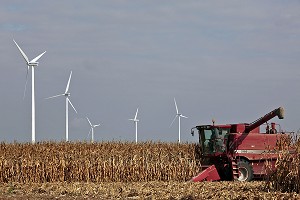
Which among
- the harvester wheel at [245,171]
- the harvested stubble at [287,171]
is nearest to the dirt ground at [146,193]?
the harvested stubble at [287,171]

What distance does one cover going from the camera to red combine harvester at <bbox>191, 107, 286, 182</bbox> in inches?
1212

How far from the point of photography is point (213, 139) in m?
32.0

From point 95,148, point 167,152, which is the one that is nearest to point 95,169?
point 95,148

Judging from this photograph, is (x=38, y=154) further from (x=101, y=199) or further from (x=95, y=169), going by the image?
(x=101, y=199)

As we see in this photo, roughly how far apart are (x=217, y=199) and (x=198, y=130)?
12543 mm

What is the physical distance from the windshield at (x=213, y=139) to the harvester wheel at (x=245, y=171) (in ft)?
3.84

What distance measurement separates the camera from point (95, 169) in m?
33.6

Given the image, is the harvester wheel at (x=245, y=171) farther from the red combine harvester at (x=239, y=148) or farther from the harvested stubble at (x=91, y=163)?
the harvested stubble at (x=91, y=163)

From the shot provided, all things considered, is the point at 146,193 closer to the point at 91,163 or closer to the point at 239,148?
the point at 239,148

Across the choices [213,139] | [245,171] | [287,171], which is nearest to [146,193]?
[287,171]

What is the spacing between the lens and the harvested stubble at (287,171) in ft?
67.5

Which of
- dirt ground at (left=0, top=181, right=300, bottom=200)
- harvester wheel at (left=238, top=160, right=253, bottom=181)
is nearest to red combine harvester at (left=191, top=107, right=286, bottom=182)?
harvester wheel at (left=238, top=160, right=253, bottom=181)

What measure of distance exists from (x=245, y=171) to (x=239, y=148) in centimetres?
116

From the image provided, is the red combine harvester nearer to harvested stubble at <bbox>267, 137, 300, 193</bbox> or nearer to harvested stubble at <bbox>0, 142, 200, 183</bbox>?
harvested stubble at <bbox>0, 142, 200, 183</bbox>
